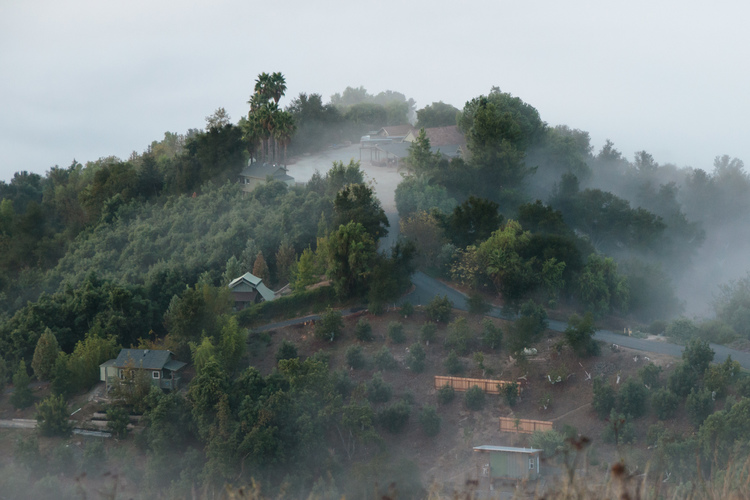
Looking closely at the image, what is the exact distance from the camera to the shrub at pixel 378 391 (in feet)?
84.8

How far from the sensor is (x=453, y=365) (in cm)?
2705

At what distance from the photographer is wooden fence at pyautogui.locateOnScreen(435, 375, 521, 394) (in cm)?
2617

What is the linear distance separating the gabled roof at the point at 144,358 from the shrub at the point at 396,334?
7992mm

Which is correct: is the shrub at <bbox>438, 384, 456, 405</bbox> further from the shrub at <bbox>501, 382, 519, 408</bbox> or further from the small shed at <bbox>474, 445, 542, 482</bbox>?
the small shed at <bbox>474, 445, 542, 482</bbox>

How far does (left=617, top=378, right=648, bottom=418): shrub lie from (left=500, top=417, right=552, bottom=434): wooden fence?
7.61ft

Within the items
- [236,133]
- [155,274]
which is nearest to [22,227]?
[236,133]

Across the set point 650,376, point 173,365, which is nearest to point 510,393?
point 650,376

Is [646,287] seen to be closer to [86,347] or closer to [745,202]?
[86,347]

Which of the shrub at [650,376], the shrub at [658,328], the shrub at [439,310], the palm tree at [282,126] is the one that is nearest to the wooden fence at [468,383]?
the shrub at [439,310]

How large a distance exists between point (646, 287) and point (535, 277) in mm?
9562

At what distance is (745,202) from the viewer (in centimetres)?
6531

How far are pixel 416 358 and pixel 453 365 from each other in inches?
54.1

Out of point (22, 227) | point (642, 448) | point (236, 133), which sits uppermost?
point (236, 133)

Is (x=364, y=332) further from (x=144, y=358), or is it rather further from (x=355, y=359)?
(x=144, y=358)
